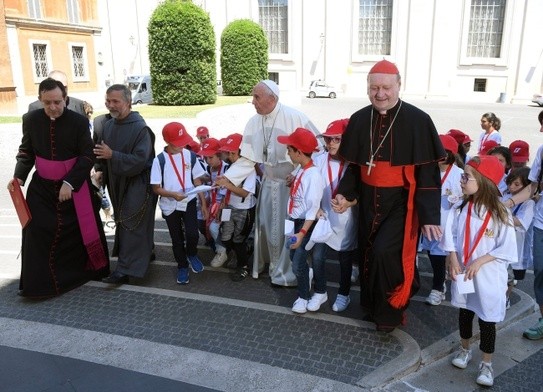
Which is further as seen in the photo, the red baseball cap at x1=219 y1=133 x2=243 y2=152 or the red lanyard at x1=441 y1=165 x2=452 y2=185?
the red baseball cap at x1=219 y1=133 x2=243 y2=152

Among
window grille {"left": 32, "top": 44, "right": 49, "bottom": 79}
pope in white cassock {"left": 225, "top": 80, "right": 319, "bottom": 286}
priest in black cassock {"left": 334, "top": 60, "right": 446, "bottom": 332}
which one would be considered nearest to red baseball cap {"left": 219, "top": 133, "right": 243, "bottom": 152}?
pope in white cassock {"left": 225, "top": 80, "right": 319, "bottom": 286}

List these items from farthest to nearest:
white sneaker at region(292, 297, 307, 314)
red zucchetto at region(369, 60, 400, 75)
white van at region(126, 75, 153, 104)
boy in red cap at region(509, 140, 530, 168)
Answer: white van at region(126, 75, 153, 104) < boy in red cap at region(509, 140, 530, 168) < white sneaker at region(292, 297, 307, 314) < red zucchetto at region(369, 60, 400, 75)

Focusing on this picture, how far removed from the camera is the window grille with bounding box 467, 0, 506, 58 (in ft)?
104

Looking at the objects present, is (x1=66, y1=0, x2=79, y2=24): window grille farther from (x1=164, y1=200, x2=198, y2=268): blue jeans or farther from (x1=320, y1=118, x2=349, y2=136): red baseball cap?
(x1=320, y1=118, x2=349, y2=136): red baseball cap

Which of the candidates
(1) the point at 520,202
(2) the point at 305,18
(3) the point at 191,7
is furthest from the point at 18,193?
(2) the point at 305,18

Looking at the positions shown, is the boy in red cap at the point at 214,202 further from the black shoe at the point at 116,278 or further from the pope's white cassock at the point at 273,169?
the black shoe at the point at 116,278

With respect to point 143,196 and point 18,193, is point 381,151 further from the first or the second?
point 18,193

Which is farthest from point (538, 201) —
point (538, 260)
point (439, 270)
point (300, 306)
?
point (300, 306)

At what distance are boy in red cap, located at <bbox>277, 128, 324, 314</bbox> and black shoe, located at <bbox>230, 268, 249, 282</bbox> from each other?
3.13ft

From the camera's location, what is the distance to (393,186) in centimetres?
366

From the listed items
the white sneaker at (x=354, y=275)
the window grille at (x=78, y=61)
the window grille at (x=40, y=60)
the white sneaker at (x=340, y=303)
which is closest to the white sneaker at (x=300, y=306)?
the white sneaker at (x=340, y=303)

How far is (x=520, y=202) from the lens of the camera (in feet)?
13.0

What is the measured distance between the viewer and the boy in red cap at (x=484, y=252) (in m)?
3.20

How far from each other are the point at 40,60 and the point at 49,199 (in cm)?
2617
